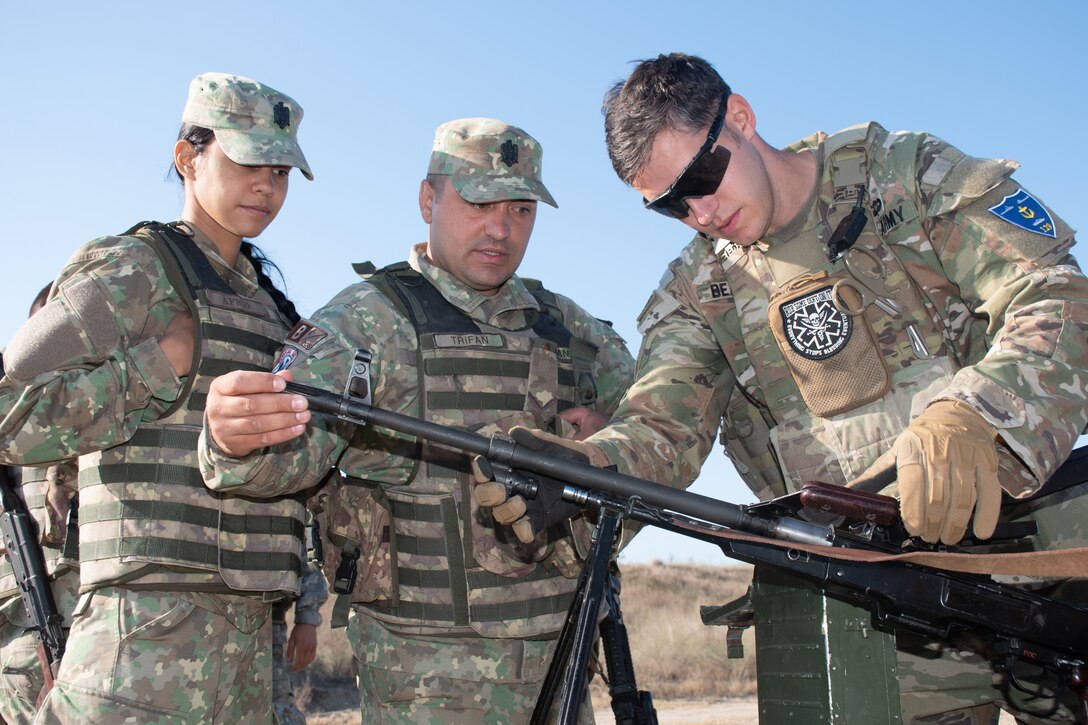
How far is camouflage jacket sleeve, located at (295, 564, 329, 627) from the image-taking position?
561 centimetres

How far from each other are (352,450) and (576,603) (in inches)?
50.2

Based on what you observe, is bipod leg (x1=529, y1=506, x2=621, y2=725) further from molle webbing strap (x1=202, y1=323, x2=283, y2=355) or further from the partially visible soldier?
the partially visible soldier

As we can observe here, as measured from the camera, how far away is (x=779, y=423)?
12.5ft

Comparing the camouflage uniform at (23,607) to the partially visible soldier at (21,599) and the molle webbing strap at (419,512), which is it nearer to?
the partially visible soldier at (21,599)

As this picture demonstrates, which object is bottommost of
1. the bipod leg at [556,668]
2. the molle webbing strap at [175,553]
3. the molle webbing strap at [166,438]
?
the bipod leg at [556,668]

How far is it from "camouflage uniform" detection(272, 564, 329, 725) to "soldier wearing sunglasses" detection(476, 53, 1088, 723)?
263 centimetres

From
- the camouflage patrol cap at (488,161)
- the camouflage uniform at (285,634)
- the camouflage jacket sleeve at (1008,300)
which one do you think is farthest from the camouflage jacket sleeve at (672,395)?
the camouflage uniform at (285,634)

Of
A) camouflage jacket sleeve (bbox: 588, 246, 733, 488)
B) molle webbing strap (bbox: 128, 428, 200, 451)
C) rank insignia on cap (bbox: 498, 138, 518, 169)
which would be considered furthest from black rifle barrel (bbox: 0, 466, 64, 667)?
rank insignia on cap (bbox: 498, 138, 518, 169)

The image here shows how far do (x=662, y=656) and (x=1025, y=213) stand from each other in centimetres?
1172

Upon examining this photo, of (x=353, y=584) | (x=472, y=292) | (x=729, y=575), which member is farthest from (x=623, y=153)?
(x=729, y=575)

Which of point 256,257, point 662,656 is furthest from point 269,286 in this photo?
point 662,656

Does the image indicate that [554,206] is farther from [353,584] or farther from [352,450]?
[353,584]

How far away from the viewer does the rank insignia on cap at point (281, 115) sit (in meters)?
4.34

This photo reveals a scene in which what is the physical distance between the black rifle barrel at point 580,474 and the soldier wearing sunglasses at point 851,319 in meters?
0.24
